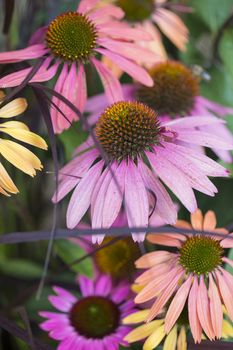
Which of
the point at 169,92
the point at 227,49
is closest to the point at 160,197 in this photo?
the point at 169,92

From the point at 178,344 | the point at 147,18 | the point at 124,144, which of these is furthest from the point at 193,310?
the point at 147,18

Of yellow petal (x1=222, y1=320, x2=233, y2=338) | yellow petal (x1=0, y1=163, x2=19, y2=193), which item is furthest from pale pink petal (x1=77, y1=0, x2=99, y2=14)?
yellow petal (x1=222, y1=320, x2=233, y2=338)

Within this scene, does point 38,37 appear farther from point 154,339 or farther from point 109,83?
point 154,339

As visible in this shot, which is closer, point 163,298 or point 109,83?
point 163,298

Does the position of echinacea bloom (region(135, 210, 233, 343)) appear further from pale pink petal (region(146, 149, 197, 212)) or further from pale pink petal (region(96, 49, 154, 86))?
pale pink petal (region(96, 49, 154, 86))

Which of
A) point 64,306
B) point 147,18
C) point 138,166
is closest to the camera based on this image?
point 138,166

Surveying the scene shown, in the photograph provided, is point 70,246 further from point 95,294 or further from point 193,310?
point 193,310
